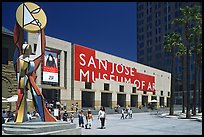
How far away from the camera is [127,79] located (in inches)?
2662

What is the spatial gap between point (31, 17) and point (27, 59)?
8.35 ft

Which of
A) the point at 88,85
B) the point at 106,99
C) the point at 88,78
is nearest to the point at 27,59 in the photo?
the point at 88,78

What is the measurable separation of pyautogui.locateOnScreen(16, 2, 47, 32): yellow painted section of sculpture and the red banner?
31.9m

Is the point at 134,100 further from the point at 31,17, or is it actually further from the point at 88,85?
the point at 31,17

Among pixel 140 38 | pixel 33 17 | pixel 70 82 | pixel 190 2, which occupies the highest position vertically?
pixel 190 2

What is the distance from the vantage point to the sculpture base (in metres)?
16.6

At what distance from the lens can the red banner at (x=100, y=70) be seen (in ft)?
174

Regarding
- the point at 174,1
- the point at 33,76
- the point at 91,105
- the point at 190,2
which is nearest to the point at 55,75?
the point at 91,105

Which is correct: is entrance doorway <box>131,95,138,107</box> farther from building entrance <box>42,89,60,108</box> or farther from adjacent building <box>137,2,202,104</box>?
adjacent building <box>137,2,202,104</box>

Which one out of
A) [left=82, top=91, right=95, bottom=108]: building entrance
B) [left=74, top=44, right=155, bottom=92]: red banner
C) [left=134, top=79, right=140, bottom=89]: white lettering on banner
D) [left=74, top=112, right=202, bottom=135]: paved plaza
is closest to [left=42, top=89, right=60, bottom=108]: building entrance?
[left=74, top=44, right=155, bottom=92]: red banner

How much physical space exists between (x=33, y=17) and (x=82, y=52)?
3402cm

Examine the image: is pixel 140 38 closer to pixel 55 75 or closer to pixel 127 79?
pixel 127 79

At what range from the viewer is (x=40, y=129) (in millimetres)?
16734

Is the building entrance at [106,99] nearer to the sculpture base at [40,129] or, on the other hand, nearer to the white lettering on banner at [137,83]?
the white lettering on banner at [137,83]
